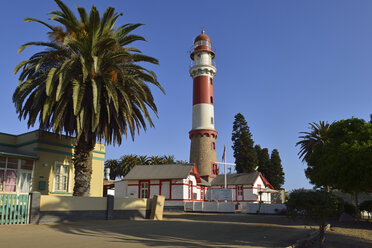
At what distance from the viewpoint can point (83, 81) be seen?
55.4 feet

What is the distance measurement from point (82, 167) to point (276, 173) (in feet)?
149

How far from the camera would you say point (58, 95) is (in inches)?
620

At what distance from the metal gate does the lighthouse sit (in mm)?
29784

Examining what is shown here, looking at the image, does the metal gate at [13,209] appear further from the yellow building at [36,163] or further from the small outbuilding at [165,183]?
the small outbuilding at [165,183]

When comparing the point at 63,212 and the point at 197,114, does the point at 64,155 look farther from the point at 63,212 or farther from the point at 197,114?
the point at 197,114

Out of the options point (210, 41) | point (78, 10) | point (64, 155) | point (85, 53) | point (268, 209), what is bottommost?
point (268, 209)

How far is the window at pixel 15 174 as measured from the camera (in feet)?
61.1

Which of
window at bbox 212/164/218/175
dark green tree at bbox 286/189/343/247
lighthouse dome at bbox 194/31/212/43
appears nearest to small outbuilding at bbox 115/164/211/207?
window at bbox 212/164/218/175

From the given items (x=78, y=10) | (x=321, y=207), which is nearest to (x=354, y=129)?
(x=321, y=207)

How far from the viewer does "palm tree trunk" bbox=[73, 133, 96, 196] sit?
17.8 metres

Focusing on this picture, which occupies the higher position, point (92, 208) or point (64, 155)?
point (64, 155)

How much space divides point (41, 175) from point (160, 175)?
1883 centimetres

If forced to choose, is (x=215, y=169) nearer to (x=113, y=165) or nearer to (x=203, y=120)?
(x=203, y=120)

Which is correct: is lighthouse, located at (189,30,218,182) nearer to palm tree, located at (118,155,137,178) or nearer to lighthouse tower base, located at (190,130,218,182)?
lighthouse tower base, located at (190,130,218,182)
